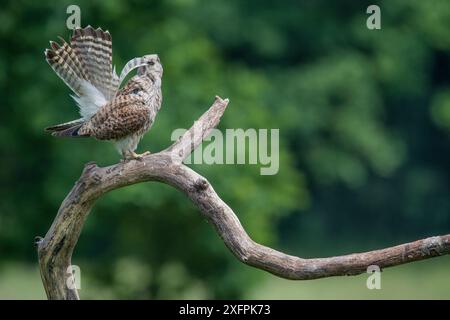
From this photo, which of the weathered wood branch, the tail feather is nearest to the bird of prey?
the tail feather

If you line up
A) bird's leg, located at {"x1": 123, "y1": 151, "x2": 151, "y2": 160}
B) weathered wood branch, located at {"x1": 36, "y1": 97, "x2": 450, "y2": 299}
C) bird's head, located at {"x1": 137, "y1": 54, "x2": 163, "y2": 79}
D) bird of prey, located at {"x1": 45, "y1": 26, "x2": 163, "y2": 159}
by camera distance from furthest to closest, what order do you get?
1. bird's head, located at {"x1": 137, "y1": 54, "x2": 163, "y2": 79}
2. bird of prey, located at {"x1": 45, "y1": 26, "x2": 163, "y2": 159}
3. bird's leg, located at {"x1": 123, "y1": 151, "x2": 151, "y2": 160}
4. weathered wood branch, located at {"x1": 36, "y1": 97, "x2": 450, "y2": 299}

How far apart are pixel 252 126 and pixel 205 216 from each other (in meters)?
13.5

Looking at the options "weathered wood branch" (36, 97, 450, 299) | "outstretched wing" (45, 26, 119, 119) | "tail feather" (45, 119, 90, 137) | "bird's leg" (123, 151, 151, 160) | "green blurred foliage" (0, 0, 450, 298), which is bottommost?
"weathered wood branch" (36, 97, 450, 299)

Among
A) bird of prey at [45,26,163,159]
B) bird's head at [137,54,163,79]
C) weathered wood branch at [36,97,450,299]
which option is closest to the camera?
weathered wood branch at [36,97,450,299]

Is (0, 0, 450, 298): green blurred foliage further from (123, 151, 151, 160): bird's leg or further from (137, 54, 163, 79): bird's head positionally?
(123, 151, 151, 160): bird's leg

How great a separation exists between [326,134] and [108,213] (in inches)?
452

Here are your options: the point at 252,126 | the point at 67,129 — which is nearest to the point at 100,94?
the point at 67,129

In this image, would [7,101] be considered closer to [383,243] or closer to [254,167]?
[254,167]

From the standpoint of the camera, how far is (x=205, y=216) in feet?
27.2

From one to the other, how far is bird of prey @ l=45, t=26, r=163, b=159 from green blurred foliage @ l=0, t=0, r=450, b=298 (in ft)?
31.8

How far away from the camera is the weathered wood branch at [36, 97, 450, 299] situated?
7.80m

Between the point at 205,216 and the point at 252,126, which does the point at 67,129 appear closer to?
the point at 205,216

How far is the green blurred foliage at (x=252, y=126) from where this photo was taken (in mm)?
19859

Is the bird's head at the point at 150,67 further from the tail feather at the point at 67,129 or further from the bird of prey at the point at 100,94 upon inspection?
the tail feather at the point at 67,129
